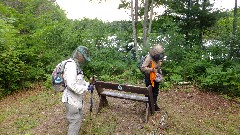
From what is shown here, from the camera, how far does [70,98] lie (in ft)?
15.6

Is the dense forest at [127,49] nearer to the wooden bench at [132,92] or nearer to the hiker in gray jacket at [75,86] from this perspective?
the wooden bench at [132,92]

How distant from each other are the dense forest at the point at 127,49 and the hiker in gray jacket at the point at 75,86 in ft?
15.8

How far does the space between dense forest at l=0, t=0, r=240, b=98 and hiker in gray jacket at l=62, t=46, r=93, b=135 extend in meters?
4.83

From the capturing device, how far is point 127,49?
40.4 ft

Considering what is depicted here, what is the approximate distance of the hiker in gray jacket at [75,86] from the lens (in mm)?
4536

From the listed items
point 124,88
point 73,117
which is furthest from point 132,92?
point 73,117

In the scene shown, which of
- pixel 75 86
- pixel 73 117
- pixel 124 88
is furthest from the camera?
pixel 124 88

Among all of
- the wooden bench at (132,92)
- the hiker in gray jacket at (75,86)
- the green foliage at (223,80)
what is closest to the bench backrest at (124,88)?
the wooden bench at (132,92)

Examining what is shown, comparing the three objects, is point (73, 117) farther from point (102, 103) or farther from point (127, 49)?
point (127, 49)

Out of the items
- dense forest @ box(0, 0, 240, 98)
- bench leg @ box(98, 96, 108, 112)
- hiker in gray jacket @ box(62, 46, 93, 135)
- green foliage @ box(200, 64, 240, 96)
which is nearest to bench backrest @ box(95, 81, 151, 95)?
bench leg @ box(98, 96, 108, 112)

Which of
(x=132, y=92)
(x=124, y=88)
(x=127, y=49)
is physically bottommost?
(x=132, y=92)

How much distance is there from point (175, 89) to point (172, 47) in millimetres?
1930

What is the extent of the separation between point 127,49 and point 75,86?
314 inches

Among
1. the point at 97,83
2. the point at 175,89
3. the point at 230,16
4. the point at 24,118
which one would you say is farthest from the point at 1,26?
the point at 230,16
